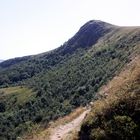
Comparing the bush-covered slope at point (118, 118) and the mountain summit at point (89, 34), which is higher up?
the bush-covered slope at point (118, 118)

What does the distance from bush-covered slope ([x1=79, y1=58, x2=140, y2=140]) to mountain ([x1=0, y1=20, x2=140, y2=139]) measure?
16.9 m

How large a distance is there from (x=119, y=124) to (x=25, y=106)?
77591 millimetres

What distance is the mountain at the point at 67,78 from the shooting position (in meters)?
59.3

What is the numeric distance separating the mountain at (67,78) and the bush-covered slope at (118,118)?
1692 centimetres

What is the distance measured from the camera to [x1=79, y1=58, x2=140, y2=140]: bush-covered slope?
1955 cm

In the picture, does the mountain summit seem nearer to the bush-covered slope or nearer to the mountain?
the mountain

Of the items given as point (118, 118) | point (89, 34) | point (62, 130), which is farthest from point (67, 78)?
point (118, 118)

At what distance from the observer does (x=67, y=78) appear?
288ft

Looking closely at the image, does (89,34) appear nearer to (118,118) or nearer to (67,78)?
(67,78)

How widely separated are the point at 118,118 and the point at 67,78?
2669 inches

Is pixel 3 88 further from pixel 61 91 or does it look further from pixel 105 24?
pixel 61 91

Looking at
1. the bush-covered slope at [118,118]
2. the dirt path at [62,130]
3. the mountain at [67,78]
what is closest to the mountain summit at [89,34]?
the mountain at [67,78]

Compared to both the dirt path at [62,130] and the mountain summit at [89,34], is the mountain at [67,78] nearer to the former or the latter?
the mountain summit at [89,34]

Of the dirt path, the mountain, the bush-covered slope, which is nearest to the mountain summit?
the mountain
